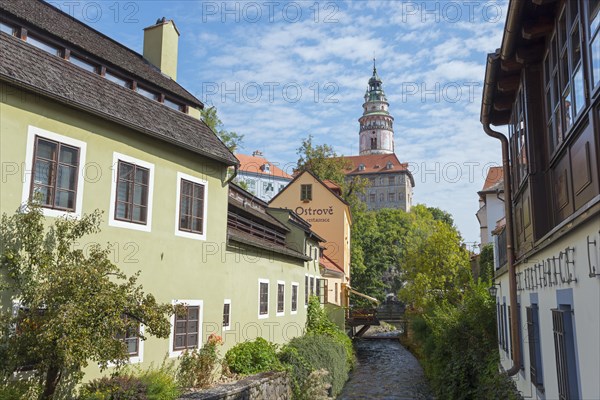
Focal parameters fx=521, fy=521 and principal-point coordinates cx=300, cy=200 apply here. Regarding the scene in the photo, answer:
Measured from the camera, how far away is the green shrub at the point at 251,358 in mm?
15617

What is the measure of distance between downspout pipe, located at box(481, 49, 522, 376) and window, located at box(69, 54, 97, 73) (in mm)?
8840

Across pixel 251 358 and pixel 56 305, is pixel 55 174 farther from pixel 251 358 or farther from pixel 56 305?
pixel 251 358

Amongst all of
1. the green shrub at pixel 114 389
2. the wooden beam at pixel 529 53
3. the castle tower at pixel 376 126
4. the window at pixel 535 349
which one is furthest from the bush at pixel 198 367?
the castle tower at pixel 376 126

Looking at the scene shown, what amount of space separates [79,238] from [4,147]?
2.20m

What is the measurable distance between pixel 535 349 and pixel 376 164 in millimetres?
98915

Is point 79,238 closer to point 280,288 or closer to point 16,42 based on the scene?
point 16,42

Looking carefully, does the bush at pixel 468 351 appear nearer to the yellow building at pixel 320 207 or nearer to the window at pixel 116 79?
the window at pixel 116 79

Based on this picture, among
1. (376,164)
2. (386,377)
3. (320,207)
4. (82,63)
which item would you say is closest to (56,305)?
(82,63)

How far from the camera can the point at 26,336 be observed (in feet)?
25.6

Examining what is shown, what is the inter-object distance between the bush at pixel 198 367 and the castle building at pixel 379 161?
8241 centimetres

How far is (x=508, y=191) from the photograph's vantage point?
10555mm

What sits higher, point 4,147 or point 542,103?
point 542,103

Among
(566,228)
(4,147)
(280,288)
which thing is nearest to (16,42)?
(4,147)

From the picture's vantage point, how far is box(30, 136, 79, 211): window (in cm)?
949
